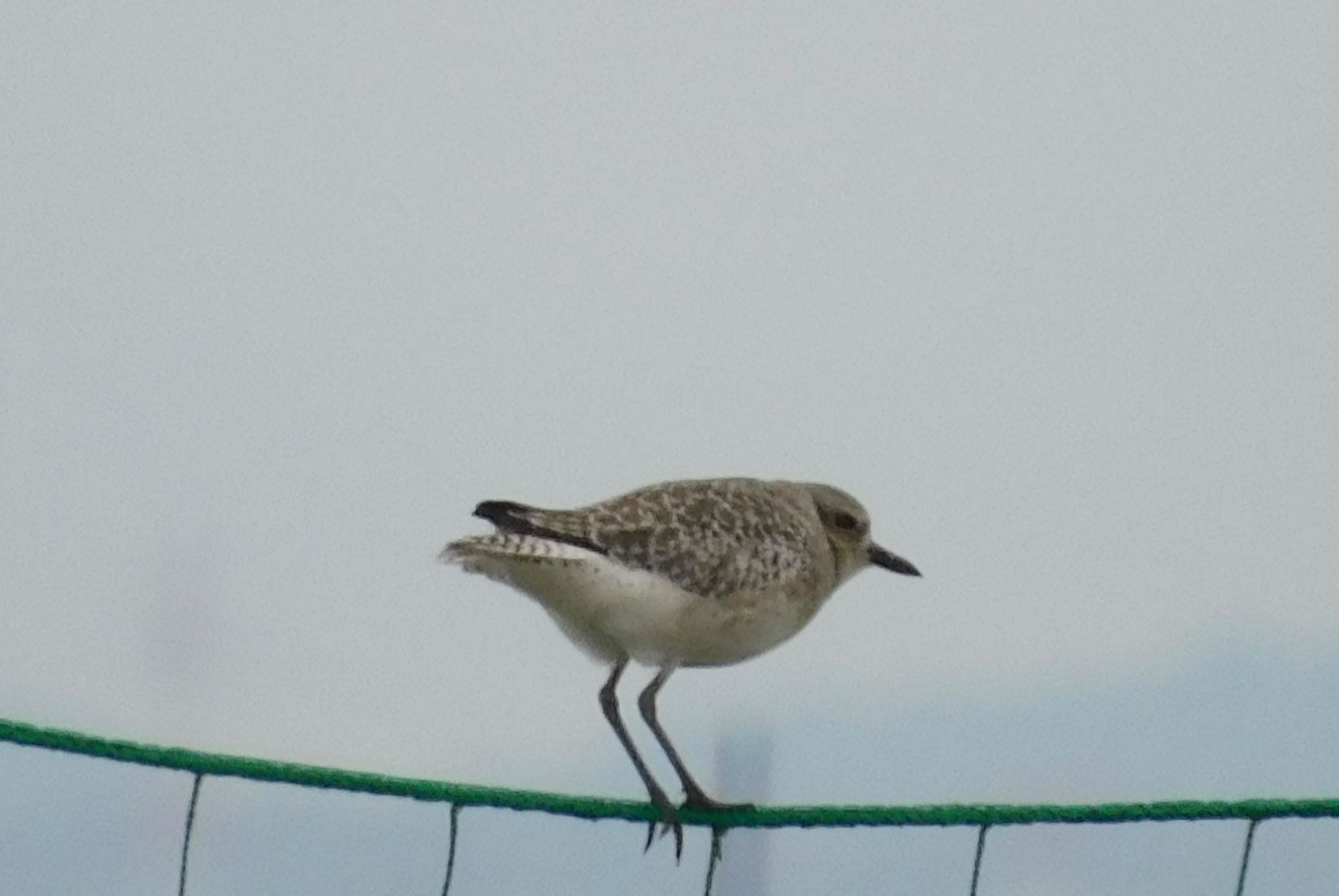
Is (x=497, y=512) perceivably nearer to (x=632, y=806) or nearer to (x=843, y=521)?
(x=632, y=806)

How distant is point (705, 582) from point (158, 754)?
69cm

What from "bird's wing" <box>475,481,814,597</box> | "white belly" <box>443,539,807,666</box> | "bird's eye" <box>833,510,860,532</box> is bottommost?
"white belly" <box>443,539,807,666</box>

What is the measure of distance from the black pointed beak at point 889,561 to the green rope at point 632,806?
642 mm

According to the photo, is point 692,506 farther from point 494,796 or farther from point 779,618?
point 494,796

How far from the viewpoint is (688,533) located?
1.78m

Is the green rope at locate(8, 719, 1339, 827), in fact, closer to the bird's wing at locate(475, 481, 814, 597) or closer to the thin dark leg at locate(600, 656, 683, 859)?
the thin dark leg at locate(600, 656, 683, 859)

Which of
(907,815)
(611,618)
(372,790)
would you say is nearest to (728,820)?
(611,618)

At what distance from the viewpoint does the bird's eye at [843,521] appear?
205 centimetres

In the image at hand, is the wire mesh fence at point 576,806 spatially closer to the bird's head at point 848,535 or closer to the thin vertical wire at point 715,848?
the thin vertical wire at point 715,848

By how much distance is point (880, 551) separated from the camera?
209cm

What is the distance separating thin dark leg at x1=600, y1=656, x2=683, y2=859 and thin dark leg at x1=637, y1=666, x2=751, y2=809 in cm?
2

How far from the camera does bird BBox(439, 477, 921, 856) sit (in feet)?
5.41

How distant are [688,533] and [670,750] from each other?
0.20m

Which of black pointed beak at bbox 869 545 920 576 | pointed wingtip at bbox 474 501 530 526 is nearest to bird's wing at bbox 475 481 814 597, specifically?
pointed wingtip at bbox 474 501 530 526
